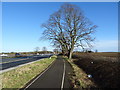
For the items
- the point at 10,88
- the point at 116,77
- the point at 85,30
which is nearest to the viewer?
the point at 10,88

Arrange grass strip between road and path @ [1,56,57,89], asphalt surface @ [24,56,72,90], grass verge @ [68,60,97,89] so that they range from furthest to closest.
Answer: grass strip between road and path @ [1,56,57,89]
grass verge @ [68,60,97,89]
asphalt surface @ [24,56,72,90]

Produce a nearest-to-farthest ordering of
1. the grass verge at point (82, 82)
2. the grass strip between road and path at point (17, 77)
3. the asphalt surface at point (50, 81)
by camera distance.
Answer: the asphalt surface at point (50, 81) → the grass verge at point (82, 82) → the grass strip between road and path at point (17, 77)

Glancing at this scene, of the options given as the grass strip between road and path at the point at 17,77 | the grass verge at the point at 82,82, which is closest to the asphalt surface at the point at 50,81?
the grass verge at the point at 82,82

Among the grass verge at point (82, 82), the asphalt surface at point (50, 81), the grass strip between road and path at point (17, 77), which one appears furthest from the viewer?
the grass strip between road and path at point (17, 77)

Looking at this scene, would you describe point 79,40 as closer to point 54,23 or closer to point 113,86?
point 54,23

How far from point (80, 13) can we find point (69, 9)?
3.05 meters

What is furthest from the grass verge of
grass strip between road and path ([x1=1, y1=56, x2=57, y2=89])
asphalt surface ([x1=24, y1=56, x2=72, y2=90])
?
grass strip between road and path ([x1=1, y1=56, x2=57, y2=89])

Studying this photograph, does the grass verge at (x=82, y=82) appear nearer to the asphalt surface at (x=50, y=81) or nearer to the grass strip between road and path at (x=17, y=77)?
the asphalt surface at (x=50, y=81)

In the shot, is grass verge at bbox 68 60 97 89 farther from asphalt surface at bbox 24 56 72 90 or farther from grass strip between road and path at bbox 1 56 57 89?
grass strip between road and path at bbox 1 56 57 89

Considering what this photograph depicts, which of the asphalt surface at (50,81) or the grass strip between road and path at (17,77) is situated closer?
the asphalt surface at (50,81)

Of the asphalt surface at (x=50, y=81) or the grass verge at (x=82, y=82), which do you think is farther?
the grass verge at (x=82, y=82)

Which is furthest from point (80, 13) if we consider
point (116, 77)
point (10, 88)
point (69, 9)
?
point (10, 88)

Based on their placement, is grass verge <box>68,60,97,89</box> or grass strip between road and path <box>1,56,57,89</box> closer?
grass verge <box>68,60,97,89</box>

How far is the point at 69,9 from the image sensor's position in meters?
36.3
